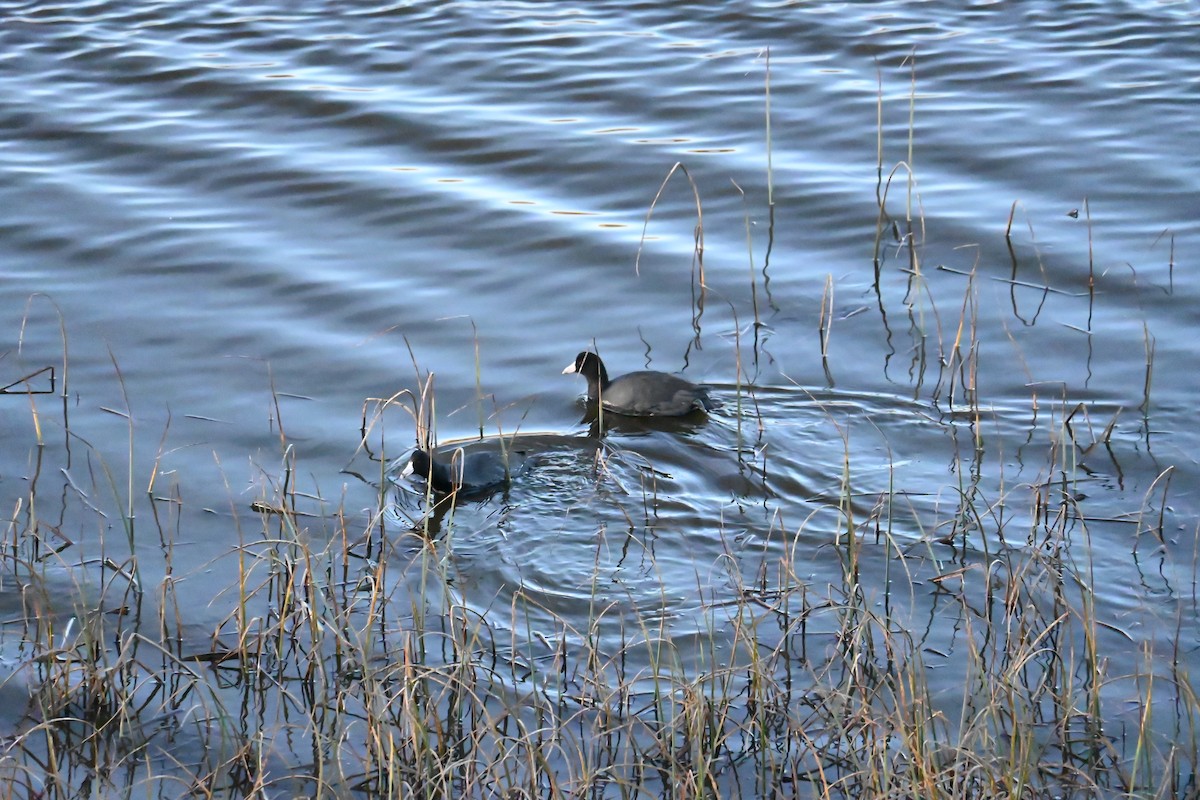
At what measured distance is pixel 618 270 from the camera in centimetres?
925

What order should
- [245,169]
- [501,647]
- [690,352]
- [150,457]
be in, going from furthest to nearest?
[245,169]
[690,352]
[150,457]
[501,647]

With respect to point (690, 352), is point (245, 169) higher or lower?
higher

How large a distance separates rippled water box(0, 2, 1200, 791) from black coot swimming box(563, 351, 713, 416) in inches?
3.7

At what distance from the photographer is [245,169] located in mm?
10938

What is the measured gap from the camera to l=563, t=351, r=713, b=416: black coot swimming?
7477 mm

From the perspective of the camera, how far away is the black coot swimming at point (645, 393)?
748cm

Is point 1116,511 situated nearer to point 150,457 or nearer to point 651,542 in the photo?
point 651,542

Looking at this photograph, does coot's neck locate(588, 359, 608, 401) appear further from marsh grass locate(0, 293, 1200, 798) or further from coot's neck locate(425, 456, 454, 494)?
marsh grass locate(0, 293, 1200, 798)

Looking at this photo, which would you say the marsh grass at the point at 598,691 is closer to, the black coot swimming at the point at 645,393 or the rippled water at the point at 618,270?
the rippled water at the point at 618,270

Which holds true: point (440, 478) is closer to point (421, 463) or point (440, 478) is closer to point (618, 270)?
point (421, 463)

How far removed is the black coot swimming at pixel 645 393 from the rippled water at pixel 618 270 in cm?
10

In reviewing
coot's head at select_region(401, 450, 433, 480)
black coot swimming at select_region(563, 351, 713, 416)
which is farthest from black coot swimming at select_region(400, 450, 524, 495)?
black coot swimming at select_region(563, 351, 713, 416)

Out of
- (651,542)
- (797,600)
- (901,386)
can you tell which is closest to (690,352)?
(901,386)

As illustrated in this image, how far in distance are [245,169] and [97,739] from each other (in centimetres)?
674
